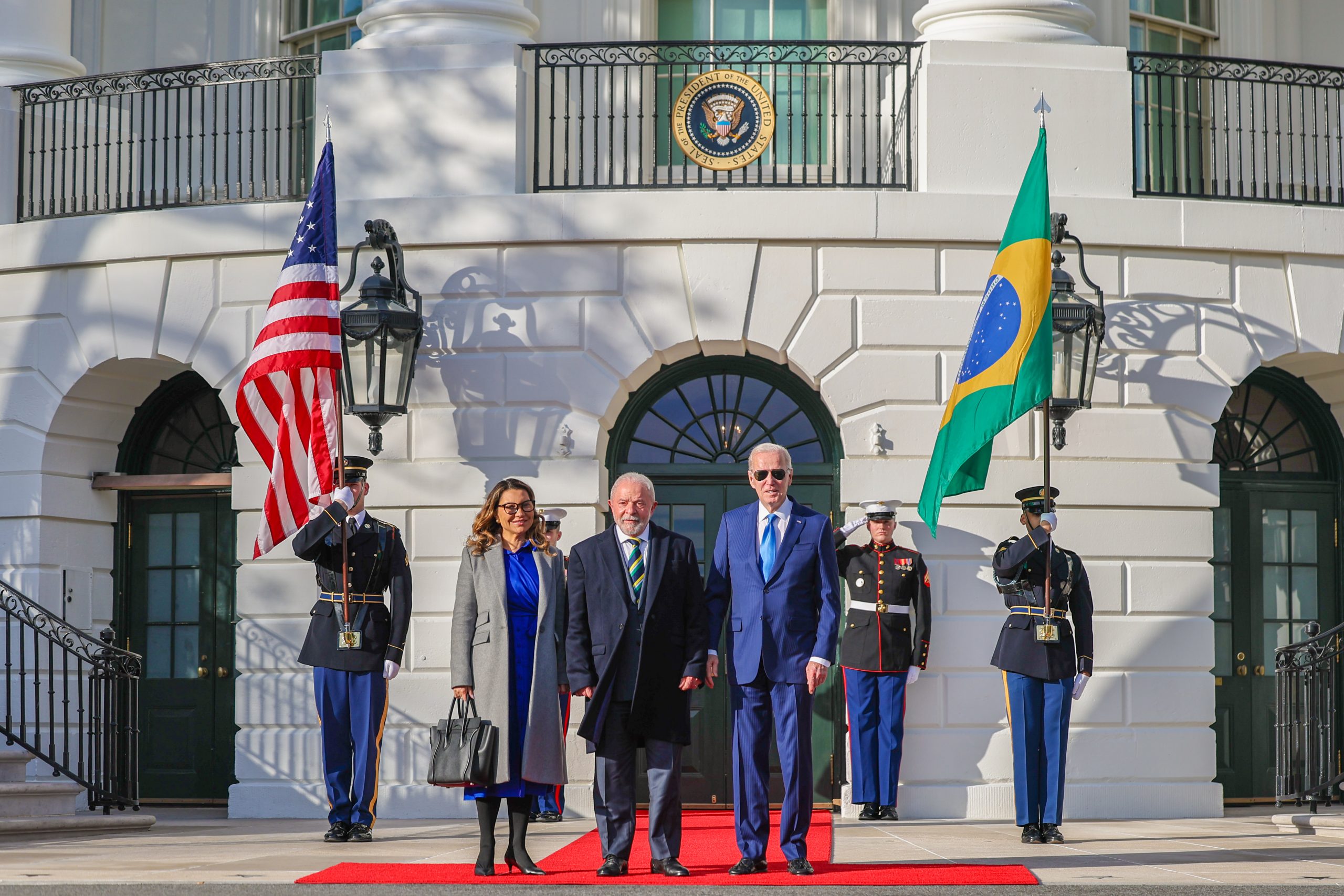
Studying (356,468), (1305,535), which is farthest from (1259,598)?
(356,468)

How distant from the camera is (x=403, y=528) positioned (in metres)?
12.1

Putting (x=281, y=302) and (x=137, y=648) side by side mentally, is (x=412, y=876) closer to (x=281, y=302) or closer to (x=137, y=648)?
(x=281, y=302)

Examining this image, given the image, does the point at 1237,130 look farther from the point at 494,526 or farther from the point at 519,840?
the point at 519,840

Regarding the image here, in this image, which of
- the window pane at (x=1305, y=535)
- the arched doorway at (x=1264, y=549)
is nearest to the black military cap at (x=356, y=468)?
the arched doorway at (x=1264, y=549)

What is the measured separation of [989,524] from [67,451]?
7.18 meters

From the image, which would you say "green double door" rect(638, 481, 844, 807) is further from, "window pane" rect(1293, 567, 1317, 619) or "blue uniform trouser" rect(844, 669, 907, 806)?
"window pane" rect(1293, 567, 1317, 619)

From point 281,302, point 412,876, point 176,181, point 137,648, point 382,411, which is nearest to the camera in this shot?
point 412,876

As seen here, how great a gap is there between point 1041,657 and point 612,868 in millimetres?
3377

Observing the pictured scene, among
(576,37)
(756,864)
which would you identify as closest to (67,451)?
(576,37)

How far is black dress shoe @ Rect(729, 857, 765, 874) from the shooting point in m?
7.88

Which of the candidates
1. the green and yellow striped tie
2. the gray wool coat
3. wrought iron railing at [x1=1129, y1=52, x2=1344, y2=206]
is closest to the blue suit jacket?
the green and yellow striped tie

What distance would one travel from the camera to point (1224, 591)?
13234mm

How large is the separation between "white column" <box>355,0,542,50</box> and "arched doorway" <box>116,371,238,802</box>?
10.7 feet

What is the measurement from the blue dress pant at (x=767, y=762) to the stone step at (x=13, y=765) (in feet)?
18.2
